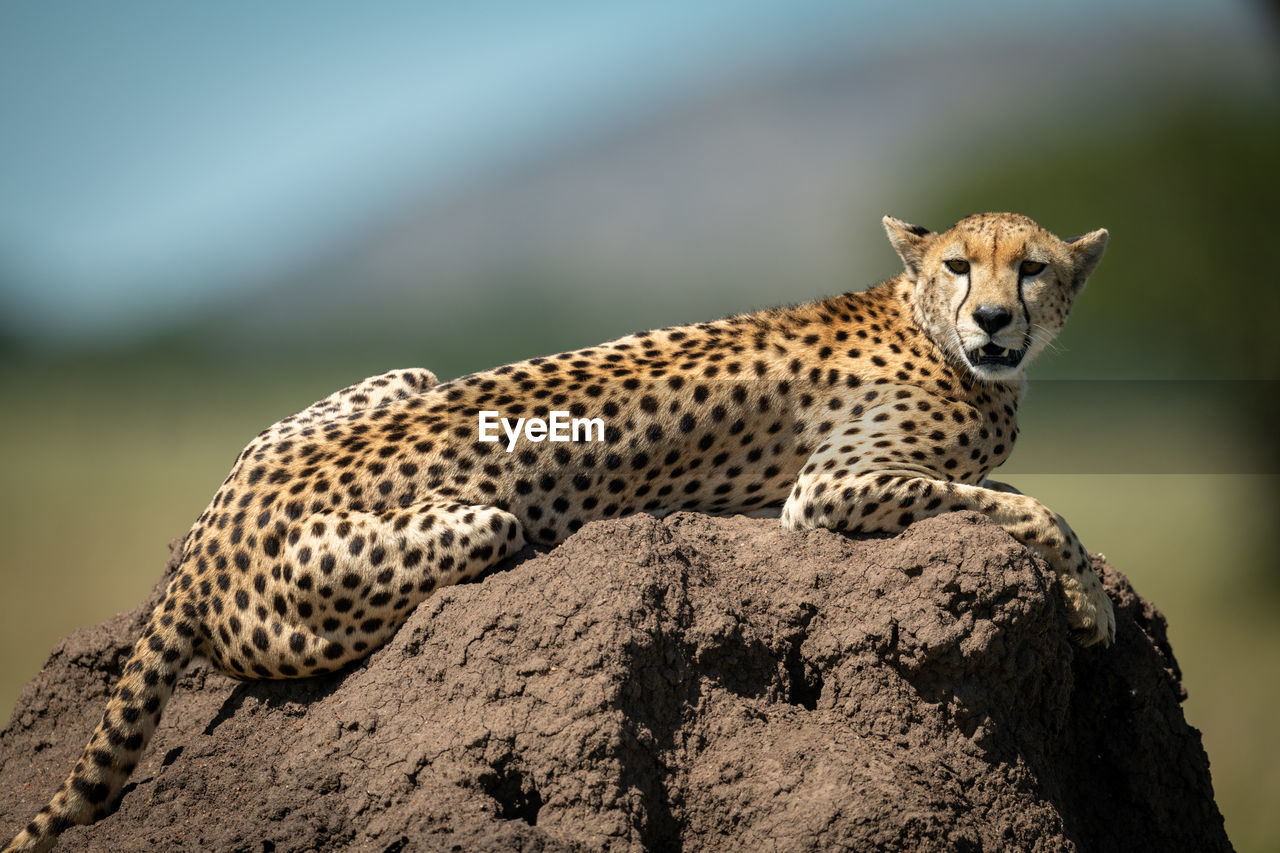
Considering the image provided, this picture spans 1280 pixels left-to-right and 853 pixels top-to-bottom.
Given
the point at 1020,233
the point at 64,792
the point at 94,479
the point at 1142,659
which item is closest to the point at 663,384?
the point at 1020,233

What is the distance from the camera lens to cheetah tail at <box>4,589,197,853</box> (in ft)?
17.3

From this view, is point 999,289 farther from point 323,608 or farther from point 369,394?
point 323,608

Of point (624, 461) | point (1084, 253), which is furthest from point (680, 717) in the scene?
point (1084, 253)

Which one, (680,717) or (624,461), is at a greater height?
(624,461)

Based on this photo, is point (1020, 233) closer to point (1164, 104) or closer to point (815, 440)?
point (815, 440)

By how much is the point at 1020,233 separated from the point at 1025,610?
2.22 metres

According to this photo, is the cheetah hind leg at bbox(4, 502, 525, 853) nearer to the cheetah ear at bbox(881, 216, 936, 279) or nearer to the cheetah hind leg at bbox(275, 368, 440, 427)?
the cheetah hind leg at bbox(275, 368, 440, 427)

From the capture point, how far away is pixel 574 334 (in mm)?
116688

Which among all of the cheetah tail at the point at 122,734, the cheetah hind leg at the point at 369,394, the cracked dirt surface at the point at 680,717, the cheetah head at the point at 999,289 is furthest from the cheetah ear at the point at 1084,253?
the cheetah tail at the point at 122,734

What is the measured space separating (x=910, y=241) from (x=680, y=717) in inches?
125

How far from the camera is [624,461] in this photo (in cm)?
601

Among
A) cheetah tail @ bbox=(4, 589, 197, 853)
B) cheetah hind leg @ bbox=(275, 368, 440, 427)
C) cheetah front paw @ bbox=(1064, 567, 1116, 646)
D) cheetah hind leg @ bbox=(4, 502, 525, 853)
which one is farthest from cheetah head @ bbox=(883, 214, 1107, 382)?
cheetah tail @ bbox=(4, 589, 197, 853)

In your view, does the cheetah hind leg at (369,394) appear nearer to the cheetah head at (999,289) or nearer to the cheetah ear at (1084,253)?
the cheetah head at (999,289)

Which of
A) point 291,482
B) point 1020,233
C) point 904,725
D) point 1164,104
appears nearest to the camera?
point 904,725
